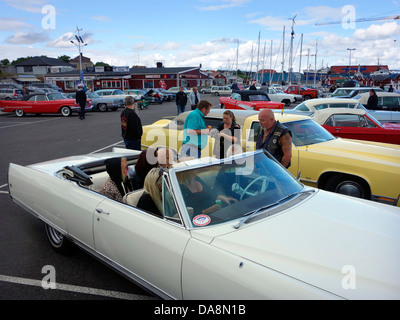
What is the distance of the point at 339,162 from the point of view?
496 centimetres

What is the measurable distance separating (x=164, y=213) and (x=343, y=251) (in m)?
1.36

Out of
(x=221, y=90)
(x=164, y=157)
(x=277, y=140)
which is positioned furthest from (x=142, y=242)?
(x=221, y=90)

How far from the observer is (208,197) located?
270 centimetres

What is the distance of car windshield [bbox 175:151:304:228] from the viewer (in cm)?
259

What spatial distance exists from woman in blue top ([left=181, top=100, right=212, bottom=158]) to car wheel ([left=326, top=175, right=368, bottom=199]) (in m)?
2.21

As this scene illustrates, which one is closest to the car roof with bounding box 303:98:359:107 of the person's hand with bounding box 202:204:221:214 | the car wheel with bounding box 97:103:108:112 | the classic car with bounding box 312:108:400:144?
the classic car with bounding box 312:108:400:144

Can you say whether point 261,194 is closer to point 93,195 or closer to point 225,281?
point 225,281

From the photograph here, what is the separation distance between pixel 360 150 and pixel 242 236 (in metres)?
3.75

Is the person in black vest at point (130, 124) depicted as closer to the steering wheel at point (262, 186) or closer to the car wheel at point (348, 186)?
the car wheel at point (348, 186)

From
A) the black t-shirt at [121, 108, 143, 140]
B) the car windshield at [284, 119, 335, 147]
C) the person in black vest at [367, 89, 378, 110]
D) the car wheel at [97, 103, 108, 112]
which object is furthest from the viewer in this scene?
the car wheel at [97, 103, 108, 112]

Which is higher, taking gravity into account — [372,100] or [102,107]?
[372,100]

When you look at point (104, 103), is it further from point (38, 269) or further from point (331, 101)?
point (38, 269)

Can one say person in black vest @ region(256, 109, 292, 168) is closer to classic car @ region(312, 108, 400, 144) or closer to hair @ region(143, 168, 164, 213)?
hair @ region(143, 168, 164, 213)

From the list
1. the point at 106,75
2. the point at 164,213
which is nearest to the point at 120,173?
the point at 164,213
